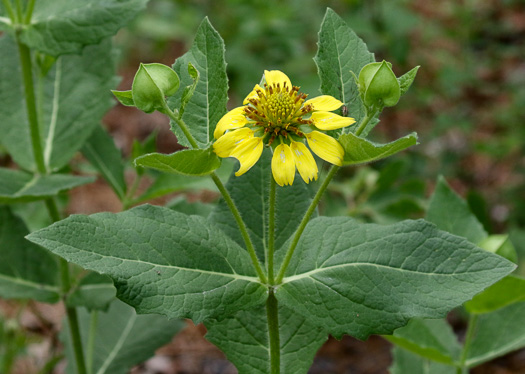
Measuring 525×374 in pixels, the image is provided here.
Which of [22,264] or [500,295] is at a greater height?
[22,264]

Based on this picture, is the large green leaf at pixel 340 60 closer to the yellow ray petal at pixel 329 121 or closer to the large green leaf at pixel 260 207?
the yellow ray petal at pixel 329 121

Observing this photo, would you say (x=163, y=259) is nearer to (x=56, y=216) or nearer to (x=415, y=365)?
(x=56, y=216)

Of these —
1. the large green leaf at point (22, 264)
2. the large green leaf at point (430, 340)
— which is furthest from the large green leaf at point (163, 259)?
the large green leaf at point (22, 264)

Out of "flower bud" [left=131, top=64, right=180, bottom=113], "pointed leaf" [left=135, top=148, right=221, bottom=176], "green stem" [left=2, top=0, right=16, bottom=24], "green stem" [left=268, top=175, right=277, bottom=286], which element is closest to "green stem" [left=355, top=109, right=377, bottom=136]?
"green stem" [left=268, top=175, right=277, bottom=286]

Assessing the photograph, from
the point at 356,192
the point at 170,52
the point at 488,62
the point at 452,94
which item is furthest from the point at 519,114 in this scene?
the point at 170,52

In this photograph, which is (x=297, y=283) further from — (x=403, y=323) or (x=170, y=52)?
(x=170, y=52)

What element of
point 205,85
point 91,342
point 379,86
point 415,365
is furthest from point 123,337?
point 379,86

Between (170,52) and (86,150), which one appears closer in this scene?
(86,150)

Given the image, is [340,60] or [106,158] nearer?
[340,60]
